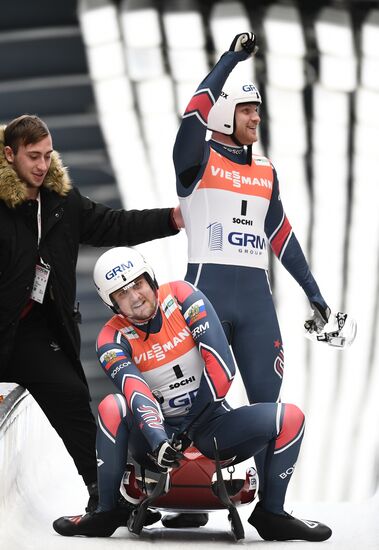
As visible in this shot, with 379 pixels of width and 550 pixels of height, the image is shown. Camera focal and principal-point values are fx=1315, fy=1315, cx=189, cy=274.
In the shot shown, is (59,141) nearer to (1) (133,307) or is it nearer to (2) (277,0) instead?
(2) (277,0)

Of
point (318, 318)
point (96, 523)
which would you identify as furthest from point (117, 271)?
point (318, 318)

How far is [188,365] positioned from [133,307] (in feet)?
1.25

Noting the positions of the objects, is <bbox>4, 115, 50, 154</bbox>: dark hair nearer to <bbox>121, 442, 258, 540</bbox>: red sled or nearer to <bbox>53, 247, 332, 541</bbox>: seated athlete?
<bbox>53, 247, 332, 541</bbox>: seated athlete

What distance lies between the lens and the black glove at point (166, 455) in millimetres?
5555

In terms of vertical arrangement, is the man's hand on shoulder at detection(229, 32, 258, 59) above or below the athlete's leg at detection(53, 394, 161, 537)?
above

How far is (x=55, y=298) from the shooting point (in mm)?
6348

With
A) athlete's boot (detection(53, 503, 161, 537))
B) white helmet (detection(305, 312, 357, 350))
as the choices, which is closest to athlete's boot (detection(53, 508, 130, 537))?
athlete's boot (detection(53, 503, 161, 537))

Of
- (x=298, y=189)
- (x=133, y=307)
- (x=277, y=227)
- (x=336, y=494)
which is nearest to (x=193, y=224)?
(x=277, y=227)

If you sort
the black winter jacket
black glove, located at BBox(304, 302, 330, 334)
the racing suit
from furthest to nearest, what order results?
1. black glove, located at BBox(304, 302, 330, 334)
2. the black winter jacket
3. the racing suit

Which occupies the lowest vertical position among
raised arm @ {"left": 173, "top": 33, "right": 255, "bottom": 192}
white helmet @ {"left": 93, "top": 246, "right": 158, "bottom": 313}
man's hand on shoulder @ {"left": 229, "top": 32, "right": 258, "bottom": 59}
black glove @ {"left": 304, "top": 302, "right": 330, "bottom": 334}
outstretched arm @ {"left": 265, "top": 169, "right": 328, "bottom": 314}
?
black glove @ {"left": 304, "top": 302, "right": 330, "bottom": 334}

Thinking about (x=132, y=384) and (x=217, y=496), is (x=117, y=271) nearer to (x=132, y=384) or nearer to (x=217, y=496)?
(x=132, y=384)

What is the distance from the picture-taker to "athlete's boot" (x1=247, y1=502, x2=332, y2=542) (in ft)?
19.2

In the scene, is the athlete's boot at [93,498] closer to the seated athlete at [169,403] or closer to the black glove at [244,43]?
the seated athlete at [169,403]

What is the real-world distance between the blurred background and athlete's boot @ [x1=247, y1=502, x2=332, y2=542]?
36.4 ft
